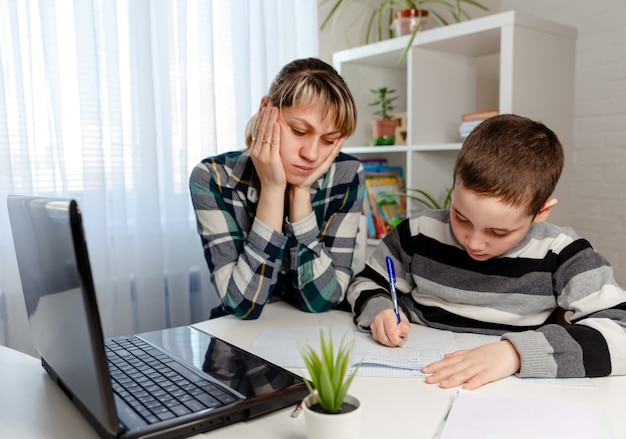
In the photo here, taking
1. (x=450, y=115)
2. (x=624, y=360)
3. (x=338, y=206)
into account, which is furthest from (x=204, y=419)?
(x=450, y=115)

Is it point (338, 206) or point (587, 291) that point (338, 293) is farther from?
point (587, 291)

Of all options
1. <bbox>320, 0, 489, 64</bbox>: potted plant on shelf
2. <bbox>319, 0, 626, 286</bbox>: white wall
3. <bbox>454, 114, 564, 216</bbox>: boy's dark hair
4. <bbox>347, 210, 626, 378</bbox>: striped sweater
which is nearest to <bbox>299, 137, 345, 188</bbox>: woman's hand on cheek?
<bbox>347, 210, 626, 378</bbox>: striped sweater

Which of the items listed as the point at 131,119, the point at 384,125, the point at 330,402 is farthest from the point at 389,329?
the point at 384,125

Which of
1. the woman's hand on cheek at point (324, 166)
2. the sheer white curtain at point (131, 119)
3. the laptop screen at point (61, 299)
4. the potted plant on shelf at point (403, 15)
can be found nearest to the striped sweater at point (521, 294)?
the woman's hand on cheek at point (324, 166)

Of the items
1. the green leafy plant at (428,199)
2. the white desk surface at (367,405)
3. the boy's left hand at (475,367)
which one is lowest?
the white desk surface at (367,405)

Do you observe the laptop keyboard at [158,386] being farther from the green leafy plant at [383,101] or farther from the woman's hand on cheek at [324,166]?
the green leafy plant at [383,101]

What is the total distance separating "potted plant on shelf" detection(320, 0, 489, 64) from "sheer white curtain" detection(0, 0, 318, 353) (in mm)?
375

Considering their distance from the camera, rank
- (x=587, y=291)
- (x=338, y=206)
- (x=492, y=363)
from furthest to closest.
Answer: (x=338, y=206), (x=587, y=291), (x=492, y=363)

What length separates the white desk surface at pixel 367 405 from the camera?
0.69 meters

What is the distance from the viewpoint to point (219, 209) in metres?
1.32

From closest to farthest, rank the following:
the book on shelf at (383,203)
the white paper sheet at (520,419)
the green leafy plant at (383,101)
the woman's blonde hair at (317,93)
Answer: the white paper sheet at (520,419) < the woman's blonde hair at (317,93) < the book on shelf at (383,203) < the green leafy plant at (383,101)

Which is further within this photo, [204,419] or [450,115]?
[450,115]

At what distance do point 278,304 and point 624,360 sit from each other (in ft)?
2.48

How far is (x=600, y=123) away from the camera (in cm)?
241
